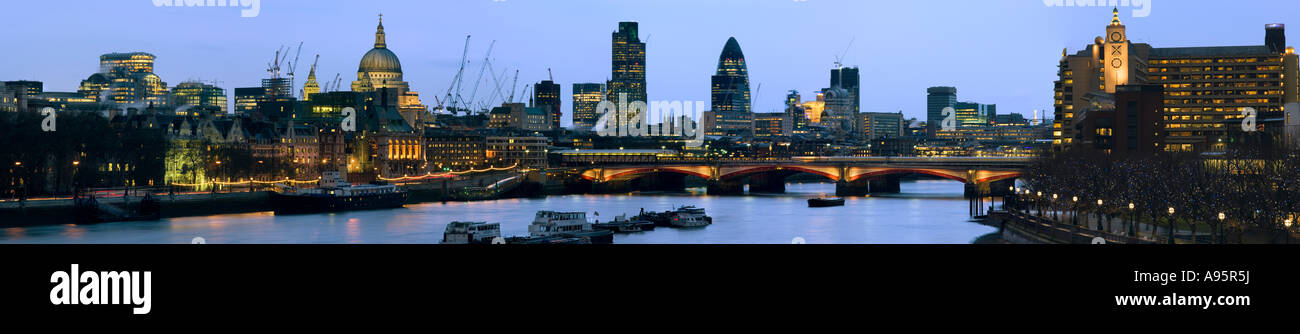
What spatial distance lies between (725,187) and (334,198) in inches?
1566

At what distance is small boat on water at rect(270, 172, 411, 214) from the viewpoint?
66.1m

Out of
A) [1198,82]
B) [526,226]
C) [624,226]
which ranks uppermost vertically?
[1198,82]

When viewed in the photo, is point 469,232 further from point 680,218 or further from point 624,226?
point 680,218

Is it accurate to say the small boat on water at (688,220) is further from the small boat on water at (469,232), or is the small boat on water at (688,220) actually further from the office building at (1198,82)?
the office building at (1198,82)

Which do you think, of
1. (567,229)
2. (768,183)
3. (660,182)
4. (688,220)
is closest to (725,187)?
(768,183)

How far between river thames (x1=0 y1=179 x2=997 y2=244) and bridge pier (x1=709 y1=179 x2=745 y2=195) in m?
18.6

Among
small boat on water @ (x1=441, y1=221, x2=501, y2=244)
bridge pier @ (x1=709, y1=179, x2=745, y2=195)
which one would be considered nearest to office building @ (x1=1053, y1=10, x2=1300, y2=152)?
bridge pier @ (x1=709, y1=179, x2=745, y2=195)

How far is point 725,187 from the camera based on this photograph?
10094 centimetres

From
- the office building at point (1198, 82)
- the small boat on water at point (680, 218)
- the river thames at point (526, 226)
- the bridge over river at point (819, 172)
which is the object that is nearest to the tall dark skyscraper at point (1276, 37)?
the office building at point (1198, 82)

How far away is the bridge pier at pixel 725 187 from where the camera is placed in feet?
324

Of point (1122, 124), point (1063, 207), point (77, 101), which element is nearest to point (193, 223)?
point (1063, 207)

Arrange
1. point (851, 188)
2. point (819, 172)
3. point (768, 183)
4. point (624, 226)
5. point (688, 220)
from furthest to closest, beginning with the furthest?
point (768, 183)
point (819, 172)
point (851, 188)
point (688, 220)
point (624, 226)

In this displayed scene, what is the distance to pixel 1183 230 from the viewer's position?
1490 inches
